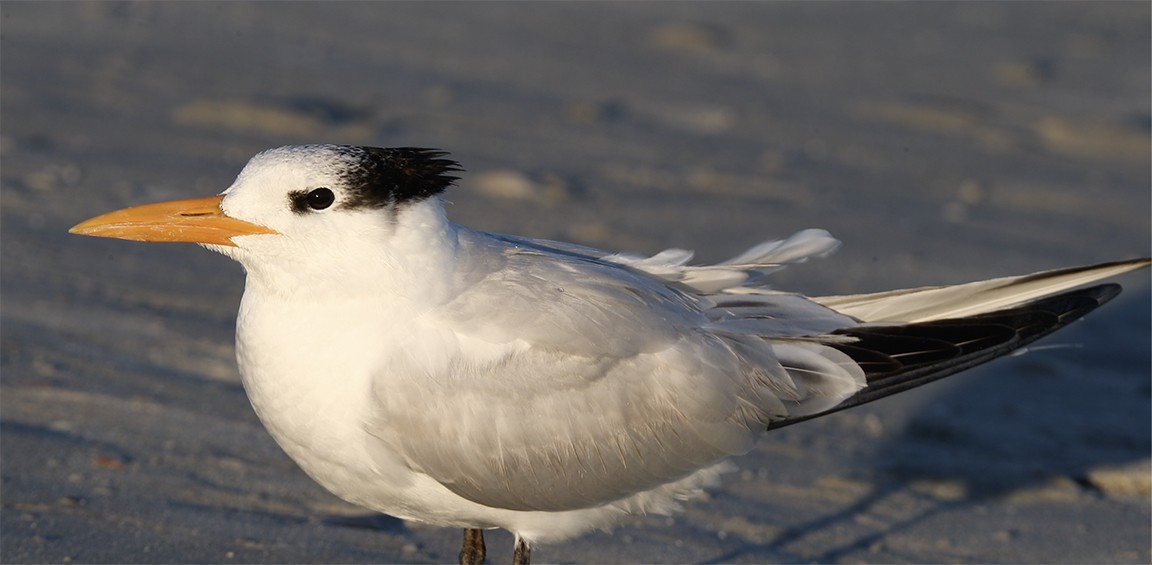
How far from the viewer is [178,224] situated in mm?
3738

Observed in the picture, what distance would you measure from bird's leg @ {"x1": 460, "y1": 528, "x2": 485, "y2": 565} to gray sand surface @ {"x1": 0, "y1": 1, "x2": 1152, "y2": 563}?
27 cm

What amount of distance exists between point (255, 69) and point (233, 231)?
5.41 meters

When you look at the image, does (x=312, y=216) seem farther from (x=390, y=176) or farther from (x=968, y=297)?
(x=968, y=297)

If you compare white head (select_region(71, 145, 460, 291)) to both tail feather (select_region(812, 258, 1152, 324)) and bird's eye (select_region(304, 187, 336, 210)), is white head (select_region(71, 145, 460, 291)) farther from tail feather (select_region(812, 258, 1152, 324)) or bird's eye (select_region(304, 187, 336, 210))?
tail feather (select_region(812, 258, 1152, 324))

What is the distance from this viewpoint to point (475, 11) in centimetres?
1039

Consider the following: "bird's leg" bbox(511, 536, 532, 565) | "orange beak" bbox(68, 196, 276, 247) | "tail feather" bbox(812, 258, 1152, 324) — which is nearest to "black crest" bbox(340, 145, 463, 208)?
"orange beak" bbox(68, 196, 276, 247)

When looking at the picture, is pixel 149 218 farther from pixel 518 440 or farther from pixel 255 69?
pixel 255 69

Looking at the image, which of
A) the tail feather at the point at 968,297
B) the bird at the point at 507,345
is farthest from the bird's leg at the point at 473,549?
the tail feather at the point at 968,297

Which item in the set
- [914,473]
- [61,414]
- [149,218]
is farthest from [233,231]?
[914,473]

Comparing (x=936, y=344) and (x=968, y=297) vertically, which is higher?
(x=968, y=297)

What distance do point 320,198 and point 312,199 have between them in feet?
0.07

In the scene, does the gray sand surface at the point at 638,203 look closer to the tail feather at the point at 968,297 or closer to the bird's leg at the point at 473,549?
the bird's leg at the point at 473,549

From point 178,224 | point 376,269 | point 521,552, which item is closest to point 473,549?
point 521,552

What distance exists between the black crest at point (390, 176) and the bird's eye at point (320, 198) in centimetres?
5
